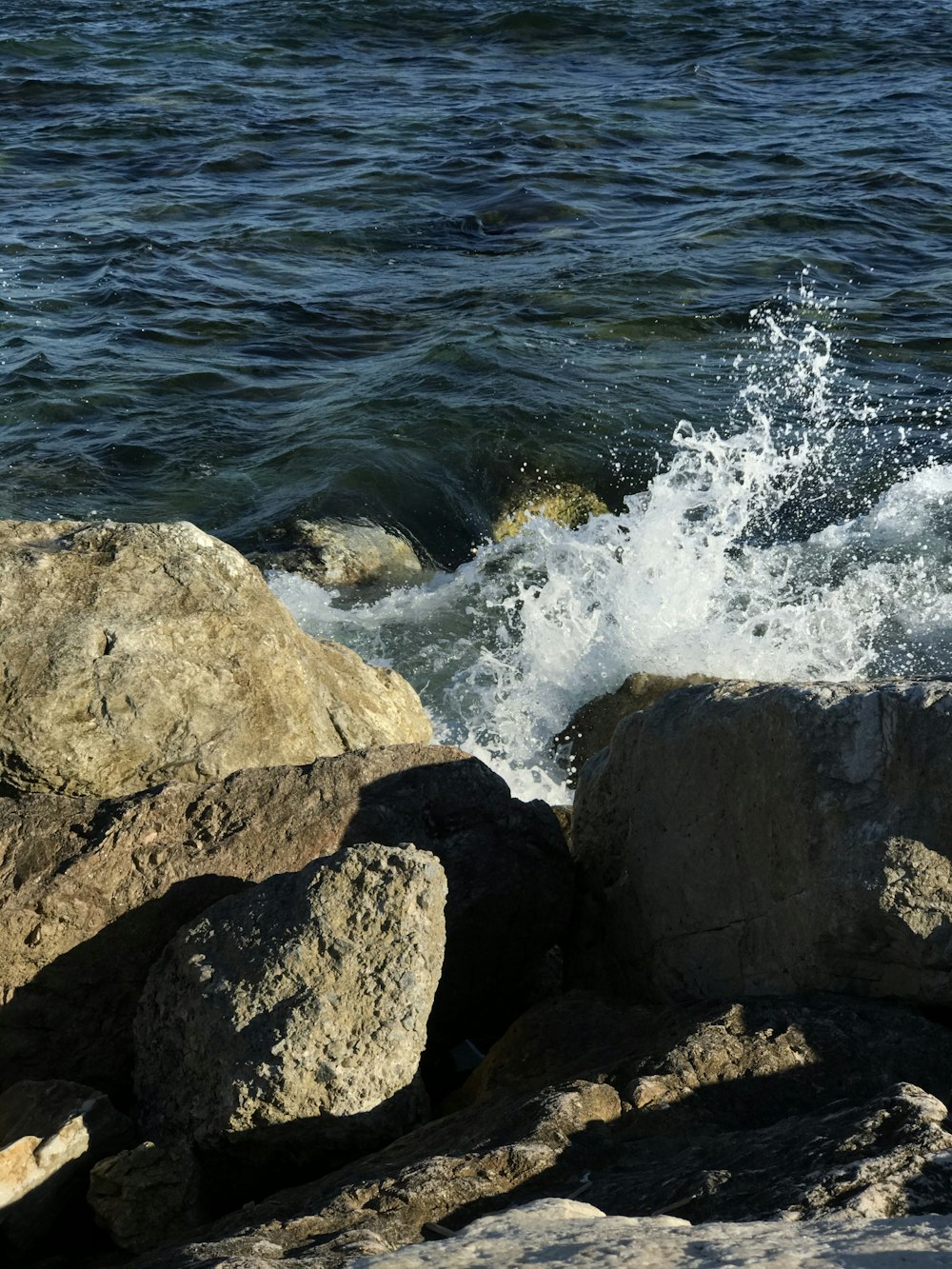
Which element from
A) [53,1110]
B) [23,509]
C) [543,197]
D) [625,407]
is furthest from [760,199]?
[53,1110]

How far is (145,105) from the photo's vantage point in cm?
1502

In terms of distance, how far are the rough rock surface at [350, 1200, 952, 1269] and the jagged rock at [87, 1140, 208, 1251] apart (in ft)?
3.08

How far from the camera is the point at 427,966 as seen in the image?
3092 mm

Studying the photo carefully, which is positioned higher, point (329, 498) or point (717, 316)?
point (717, 316)

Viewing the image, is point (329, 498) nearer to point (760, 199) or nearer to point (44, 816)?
point (44, 816)

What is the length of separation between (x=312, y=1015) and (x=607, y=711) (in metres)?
3.24

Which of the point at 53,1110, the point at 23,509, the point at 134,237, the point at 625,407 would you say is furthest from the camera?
the point at 134,237

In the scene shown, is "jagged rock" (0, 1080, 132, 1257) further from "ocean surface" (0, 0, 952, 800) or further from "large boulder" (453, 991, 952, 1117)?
"ocean surface" (0, 0, 952, 800)

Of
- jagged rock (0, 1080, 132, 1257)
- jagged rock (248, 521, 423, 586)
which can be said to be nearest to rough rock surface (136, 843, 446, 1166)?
jagged rock (0, 1080, 132, 1257)

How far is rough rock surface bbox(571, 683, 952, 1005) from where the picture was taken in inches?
122

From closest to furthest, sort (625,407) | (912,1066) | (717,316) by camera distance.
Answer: (912,1066) < (625,407) < (717,316)

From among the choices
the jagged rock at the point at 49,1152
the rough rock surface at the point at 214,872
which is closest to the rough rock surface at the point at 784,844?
the rough rock surface at the point at 214,872

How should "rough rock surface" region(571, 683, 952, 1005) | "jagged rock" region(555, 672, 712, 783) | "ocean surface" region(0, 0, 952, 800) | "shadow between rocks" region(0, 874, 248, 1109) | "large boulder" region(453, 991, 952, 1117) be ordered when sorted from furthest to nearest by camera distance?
"ocean surface" region(0, 0, 952, 800) → "jagged rock" region(555, 672, 712, 783) → "shadow between rocks" region(0, 874, 248, 1109) → "rough rock surface" region(571, 683, 952, 1005) → "large boulder" region(453, 991, 952, 1117)

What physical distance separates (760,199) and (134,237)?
17.7 feet
